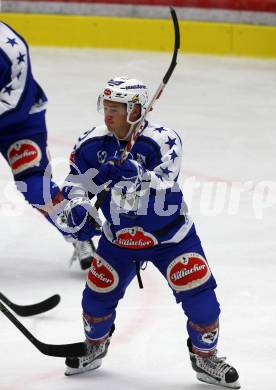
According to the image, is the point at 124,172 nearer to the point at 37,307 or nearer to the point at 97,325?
the point at 97,325

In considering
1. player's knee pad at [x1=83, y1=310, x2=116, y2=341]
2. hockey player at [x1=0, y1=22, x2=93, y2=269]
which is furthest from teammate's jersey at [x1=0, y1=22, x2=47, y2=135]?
player's knee pad at [x1=83, y1=310, x2=116, y2=341]

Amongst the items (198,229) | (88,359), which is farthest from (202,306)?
(198,229)

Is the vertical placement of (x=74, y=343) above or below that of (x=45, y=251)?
above

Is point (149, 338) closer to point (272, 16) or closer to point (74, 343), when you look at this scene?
point (74, 343)

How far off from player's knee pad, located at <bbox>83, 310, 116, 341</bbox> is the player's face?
623 mm

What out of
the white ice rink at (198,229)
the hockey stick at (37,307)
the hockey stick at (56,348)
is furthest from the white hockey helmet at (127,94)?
the hockey stick at (37,307)

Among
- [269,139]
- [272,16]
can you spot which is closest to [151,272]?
[269,139]

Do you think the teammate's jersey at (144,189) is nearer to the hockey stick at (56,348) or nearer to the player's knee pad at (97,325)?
the player's knee pad at (97,325)

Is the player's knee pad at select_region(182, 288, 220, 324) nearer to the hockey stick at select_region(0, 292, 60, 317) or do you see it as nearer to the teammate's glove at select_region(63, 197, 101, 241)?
the teammate's glove at select_region(63, 197, 101, 241)

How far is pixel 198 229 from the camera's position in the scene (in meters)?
5.25

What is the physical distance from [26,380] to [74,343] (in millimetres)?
198

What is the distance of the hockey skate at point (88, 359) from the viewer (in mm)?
3811

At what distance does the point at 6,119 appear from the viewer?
14.2ft

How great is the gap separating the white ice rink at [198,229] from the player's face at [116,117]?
856 mm
